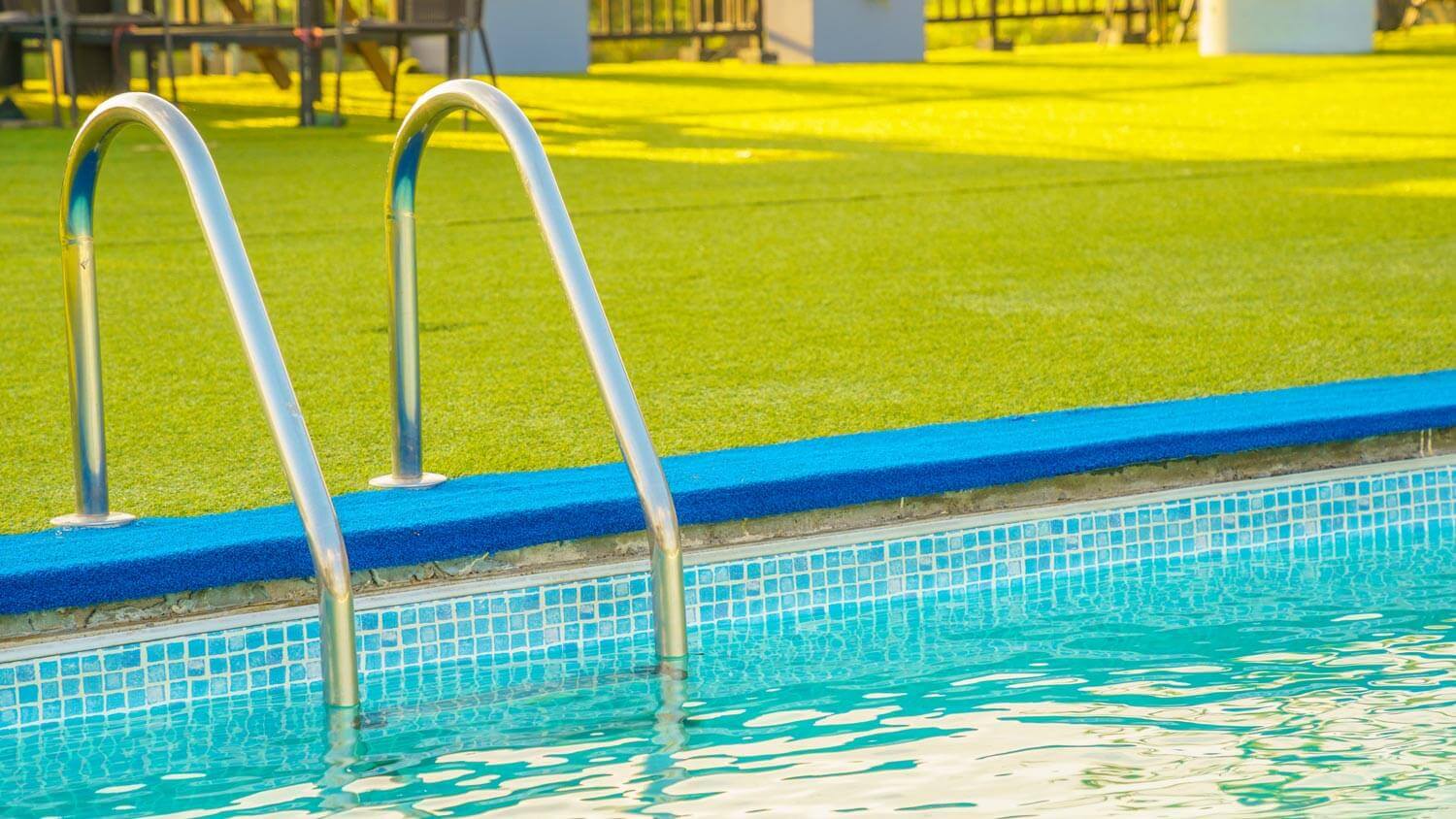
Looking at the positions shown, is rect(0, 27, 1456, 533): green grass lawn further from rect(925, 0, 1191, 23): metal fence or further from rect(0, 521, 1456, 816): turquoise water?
rect(925, 0, 1191, 23): metal fence

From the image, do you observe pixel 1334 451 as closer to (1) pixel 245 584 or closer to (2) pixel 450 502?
(2) pixel 450 502

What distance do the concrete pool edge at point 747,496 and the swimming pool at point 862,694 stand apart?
9cm

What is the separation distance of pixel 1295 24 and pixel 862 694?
1497 centimetres

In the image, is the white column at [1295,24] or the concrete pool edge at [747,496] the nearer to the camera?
the concrete pool edge at [747,496]

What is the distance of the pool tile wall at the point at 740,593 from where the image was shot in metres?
2.55

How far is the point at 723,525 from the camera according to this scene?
3047 millimetres

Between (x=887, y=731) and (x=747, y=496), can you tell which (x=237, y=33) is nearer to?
(x=747, y=496)

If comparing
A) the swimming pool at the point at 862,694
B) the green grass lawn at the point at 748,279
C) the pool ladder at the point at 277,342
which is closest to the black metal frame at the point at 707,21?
the green grass lawn at the point at 748,279

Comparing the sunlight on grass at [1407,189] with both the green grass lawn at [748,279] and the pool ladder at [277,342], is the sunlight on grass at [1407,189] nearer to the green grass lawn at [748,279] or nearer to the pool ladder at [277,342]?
the green grass lawn at [748,279]

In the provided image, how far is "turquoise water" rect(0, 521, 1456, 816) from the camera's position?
7.38ft

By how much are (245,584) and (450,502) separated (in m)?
0.37

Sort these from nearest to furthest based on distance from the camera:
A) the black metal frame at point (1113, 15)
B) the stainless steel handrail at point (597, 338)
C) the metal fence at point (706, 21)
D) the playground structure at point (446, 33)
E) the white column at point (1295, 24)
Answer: the stainless steel handrail at point (597, 338) → the playground structure at point (446, 33) → the white column at point (1295, 24) → the metal fence at point (706, 21) → the black metal frame at point (1113, 15)

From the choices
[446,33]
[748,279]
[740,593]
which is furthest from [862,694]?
[446,33]

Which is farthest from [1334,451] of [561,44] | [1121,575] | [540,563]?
[561,44]
